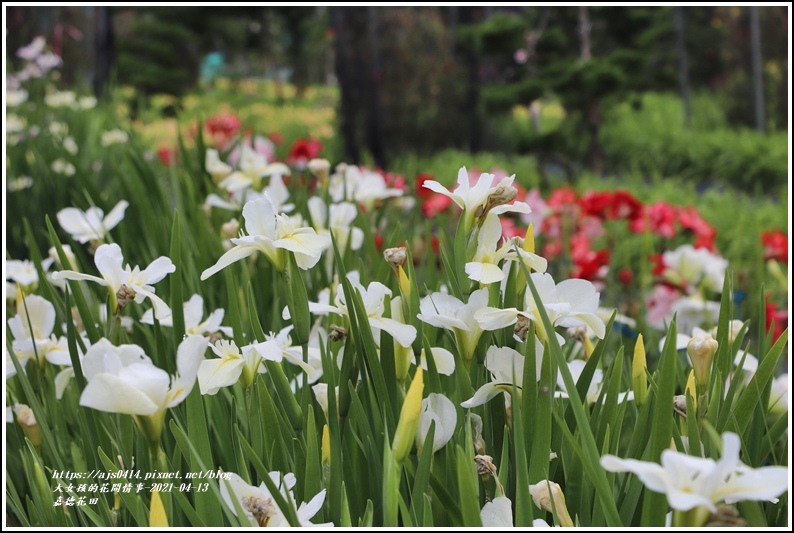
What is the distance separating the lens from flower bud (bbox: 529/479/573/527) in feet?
1.90

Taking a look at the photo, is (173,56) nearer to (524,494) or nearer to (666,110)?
(666,110)

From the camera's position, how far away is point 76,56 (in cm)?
1281

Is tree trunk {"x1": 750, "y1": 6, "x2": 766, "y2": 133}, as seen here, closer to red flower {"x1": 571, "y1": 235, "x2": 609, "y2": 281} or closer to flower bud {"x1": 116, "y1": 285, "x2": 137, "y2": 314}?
red flower {"x1": 571, "y1": 235, "x2": 609, "y2": 281}

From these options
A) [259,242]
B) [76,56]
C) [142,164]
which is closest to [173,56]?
[76,56]

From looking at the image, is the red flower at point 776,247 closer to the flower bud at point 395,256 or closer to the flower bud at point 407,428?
the flower bud at point 395,256

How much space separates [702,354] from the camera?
715 millimetres

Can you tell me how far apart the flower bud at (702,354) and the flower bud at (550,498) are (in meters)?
0.21

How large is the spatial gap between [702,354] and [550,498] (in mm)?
228

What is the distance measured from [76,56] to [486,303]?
1372 cm

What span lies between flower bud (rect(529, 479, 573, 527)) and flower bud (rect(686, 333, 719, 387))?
208 mm

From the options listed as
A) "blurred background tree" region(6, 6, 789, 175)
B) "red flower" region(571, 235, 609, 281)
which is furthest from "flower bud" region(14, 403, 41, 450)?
"blurred background tree" region(6, 6, 789, 175)

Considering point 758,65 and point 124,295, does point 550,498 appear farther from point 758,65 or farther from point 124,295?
point 758,65

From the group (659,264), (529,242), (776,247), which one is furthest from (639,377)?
(776,247)

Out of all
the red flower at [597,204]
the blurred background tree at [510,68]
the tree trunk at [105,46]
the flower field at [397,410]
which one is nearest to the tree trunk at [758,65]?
the blurred background tree at [510,68]
